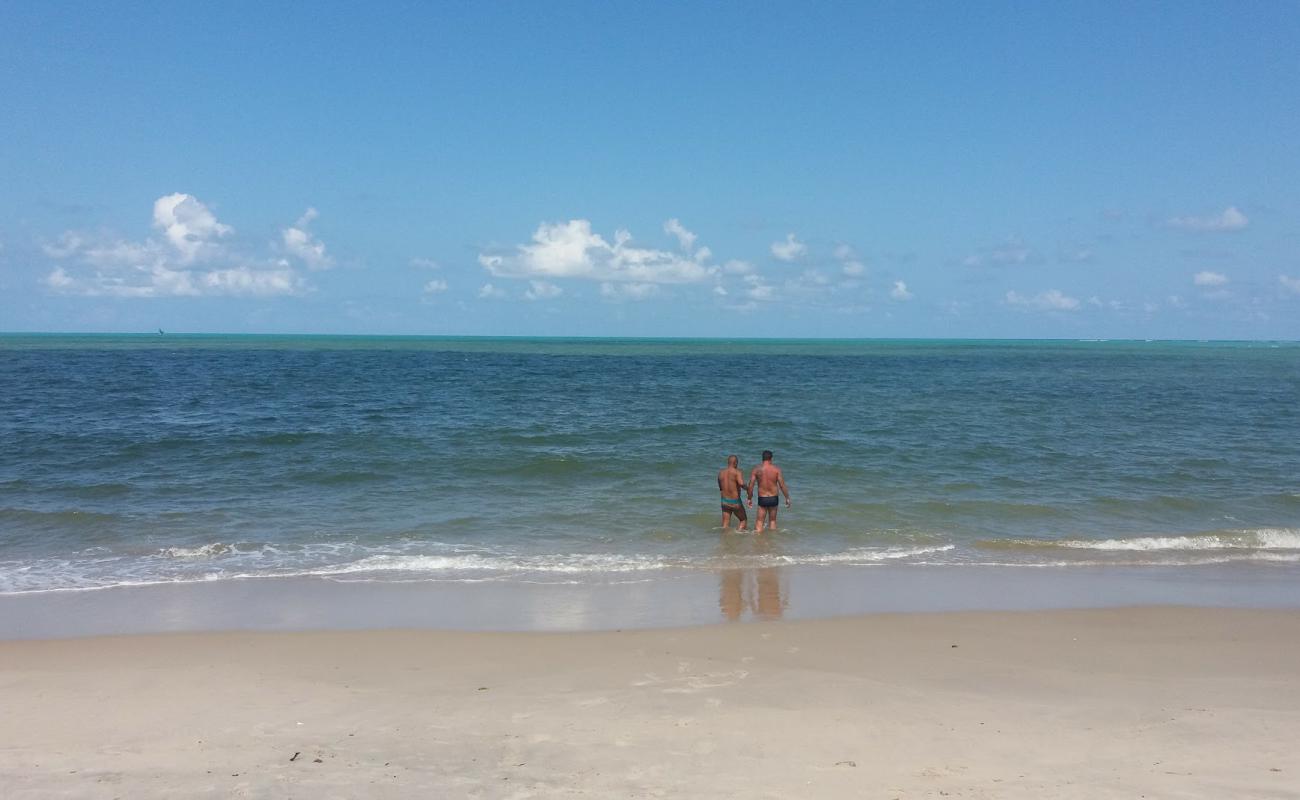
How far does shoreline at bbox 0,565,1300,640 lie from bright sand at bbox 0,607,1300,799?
1.53ft

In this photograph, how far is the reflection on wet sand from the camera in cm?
989

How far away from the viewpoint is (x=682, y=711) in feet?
22.3

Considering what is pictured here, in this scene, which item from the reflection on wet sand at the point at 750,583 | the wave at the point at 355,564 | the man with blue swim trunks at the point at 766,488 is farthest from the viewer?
the man with blue swim trunks at the point at 766,488

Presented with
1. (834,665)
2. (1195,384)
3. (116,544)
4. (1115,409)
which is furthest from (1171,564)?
(1195,384)

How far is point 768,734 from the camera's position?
6.32m

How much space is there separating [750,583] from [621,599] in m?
1.81

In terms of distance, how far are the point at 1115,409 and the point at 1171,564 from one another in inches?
909

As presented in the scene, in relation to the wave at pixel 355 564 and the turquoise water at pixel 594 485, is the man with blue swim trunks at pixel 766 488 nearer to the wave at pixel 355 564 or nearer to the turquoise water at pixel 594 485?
the turquoise water at pixel 594 485

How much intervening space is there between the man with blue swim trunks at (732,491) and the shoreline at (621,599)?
7.32 ft

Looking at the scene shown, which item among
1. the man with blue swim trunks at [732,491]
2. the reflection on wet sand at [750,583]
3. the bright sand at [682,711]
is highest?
the man with blue swim trunks at [732,491]

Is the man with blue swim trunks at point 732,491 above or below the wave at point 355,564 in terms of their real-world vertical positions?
above

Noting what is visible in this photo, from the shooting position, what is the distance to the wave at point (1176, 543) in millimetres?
13203

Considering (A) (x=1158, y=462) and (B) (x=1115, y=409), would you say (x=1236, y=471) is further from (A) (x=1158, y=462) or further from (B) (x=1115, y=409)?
(B) (x=1115, y=409)

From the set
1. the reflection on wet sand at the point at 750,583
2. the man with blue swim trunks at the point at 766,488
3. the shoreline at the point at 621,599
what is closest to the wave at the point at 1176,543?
the shoreline at the point at 621,599
